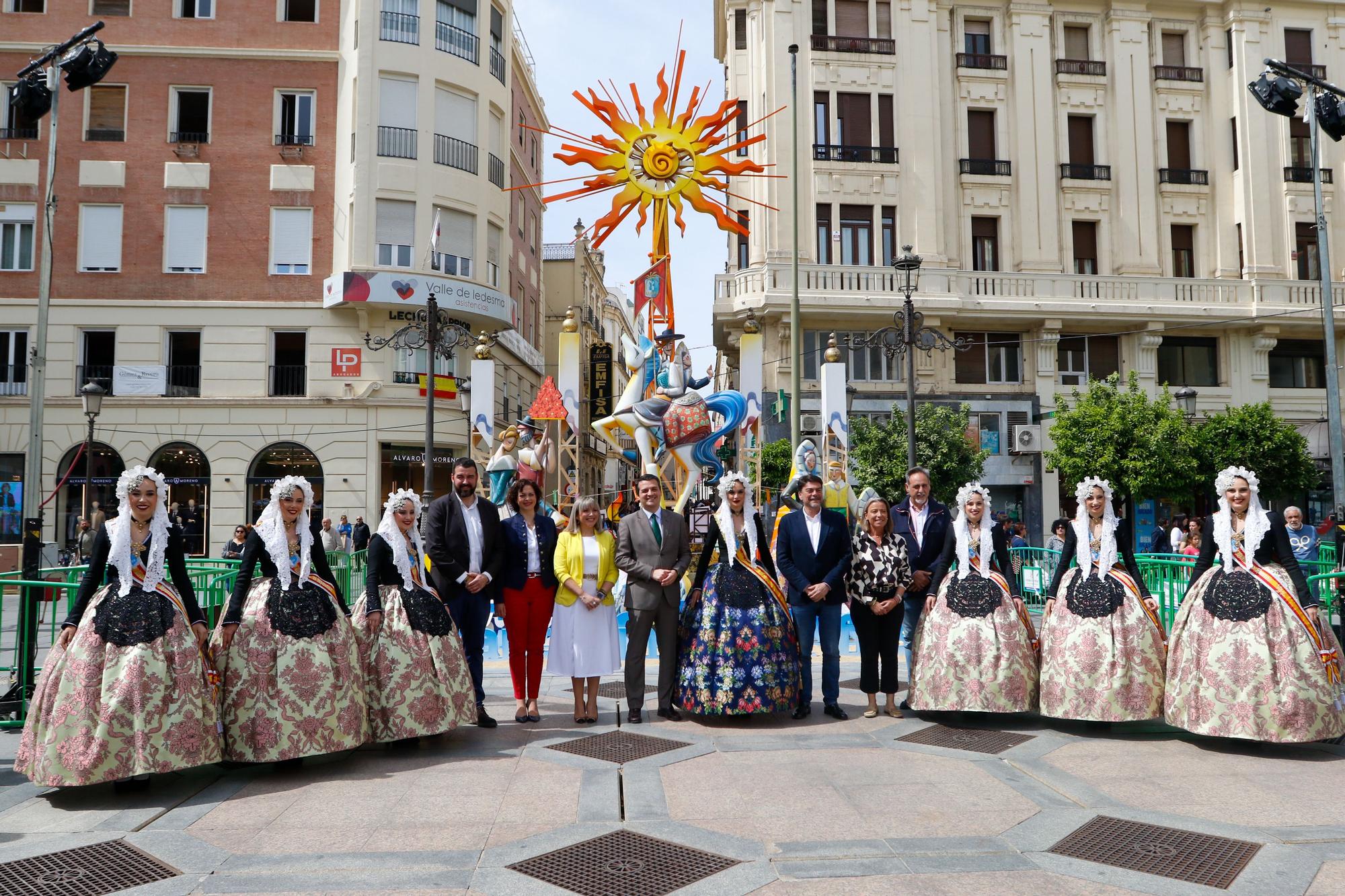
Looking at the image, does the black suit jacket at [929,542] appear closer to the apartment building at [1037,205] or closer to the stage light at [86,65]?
the stage light at [86,65]

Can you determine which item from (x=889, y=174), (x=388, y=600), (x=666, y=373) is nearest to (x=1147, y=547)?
(x=889, y=174)

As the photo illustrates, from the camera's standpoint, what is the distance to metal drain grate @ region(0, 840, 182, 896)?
4145mm

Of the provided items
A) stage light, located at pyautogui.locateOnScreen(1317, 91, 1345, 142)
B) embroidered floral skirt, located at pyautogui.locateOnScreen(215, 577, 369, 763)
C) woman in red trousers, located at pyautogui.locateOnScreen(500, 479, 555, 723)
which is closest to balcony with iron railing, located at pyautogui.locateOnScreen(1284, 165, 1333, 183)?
stage light, located at pyautogui.locateOnScreen(1317, 91, 1345, 142)

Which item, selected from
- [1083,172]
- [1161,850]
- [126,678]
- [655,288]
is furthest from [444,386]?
[1161,850]

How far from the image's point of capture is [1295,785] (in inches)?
216

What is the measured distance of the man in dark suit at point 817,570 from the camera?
736cm

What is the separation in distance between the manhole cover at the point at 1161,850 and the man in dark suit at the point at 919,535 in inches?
105

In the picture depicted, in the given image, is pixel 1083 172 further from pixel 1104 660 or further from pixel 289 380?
pixel 1104 660

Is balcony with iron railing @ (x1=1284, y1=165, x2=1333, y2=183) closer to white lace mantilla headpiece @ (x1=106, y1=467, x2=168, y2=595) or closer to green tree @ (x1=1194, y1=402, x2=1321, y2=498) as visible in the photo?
green tree @ (x1=1194, y1=402, x2=1321, y2=498)

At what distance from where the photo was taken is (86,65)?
432 inches

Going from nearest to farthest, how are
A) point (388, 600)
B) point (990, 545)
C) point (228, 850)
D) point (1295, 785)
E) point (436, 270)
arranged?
point (228, 850), point (1295, 785), point (388, 600), point (990, 545), point (436, 270)

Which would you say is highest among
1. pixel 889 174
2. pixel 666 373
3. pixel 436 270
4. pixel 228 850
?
pixel 889 174

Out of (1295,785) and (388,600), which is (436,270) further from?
(1295,785)

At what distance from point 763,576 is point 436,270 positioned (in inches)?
795
